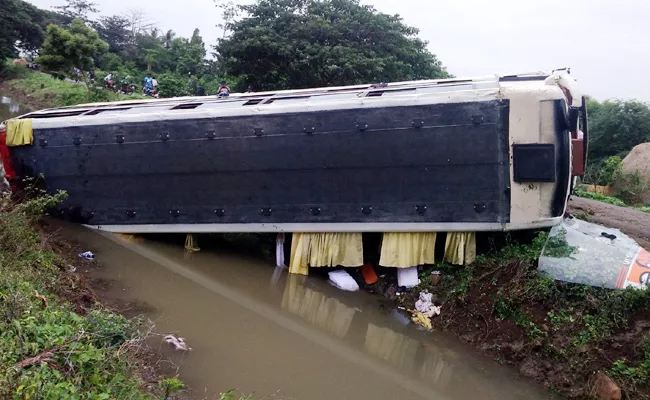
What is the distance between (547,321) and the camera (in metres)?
5.34

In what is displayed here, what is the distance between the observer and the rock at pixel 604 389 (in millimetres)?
4438

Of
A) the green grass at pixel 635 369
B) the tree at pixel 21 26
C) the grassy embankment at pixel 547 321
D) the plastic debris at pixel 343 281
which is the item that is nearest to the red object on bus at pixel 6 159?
the plastic debris at pixel 343 281

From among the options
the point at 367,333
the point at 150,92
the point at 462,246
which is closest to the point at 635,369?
the point at 462,246

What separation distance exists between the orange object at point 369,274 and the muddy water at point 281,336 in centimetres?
27

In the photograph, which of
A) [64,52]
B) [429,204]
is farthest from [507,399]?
[64,52]

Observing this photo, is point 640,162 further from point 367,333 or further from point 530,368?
point 367,333

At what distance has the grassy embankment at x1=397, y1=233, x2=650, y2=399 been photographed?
15.7 ft

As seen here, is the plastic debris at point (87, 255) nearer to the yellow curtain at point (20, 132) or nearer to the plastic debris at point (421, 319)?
the yellow curtain at point (20, 132)

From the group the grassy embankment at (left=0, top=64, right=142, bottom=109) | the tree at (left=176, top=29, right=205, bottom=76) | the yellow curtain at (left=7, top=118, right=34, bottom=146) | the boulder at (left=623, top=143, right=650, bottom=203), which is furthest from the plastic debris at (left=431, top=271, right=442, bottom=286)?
the tree at (left=176, top=29, right=205, bottom=76)

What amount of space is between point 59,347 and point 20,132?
5.66 metres

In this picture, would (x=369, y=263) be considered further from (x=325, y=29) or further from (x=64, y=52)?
(x=64, y=52)

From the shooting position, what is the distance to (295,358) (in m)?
5.09

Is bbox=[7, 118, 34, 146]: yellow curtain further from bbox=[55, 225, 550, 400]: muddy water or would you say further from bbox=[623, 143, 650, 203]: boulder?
bbox=[623, 143, 650, 203]: boulder

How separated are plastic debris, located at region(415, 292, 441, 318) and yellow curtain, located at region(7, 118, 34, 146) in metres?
6.22
